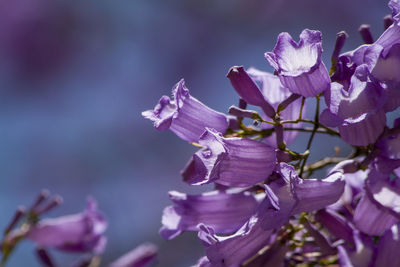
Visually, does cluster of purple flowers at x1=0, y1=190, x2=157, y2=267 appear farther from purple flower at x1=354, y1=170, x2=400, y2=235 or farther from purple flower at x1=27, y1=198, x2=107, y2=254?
purple flower at x1=354, y1=170, x2=400, y2=235

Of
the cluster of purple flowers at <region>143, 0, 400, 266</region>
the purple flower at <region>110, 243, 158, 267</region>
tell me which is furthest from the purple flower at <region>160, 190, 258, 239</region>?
the purple flower at <region>110, 243, 158, 267</region>

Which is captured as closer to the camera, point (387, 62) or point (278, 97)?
point (387, 62)

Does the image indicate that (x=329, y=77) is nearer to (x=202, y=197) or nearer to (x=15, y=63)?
(x=202, y=197)

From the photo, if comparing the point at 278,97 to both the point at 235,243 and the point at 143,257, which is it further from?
the point at 143,257

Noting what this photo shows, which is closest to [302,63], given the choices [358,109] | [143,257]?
[358,109]

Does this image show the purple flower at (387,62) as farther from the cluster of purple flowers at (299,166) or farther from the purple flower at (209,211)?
the purple flower at (209,211)

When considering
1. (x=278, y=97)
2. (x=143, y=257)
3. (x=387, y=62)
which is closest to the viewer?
(x=387, y=62)

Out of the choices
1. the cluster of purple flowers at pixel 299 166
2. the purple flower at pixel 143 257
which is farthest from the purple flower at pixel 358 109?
the purple flower at pixel 143 257
